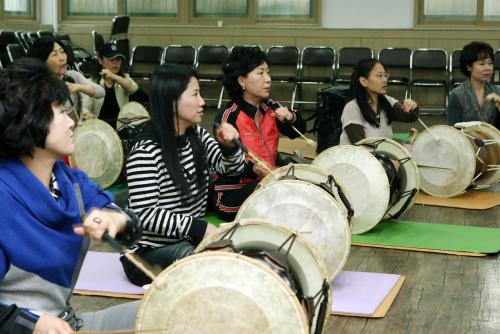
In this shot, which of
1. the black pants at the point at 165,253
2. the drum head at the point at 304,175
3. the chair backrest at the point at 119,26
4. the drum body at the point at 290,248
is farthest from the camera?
the chair backrest at the point at 119,26

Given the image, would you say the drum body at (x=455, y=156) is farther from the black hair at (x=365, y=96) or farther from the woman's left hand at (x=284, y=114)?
the woman's left hand at (x=284, y=114)

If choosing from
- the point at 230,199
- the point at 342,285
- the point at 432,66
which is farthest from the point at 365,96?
the point at 432,66

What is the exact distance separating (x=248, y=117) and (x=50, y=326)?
10.1 feet

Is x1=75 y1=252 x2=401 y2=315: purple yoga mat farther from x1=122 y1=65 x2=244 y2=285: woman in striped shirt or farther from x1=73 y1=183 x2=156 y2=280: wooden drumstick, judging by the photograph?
x1=73 y1=183 x2=156 y2=280: wooden drumstick

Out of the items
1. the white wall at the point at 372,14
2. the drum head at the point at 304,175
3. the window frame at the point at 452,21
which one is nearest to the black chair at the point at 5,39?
the white wall at the point at 372,14

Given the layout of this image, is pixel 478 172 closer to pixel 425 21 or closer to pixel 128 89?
pixel 128 89

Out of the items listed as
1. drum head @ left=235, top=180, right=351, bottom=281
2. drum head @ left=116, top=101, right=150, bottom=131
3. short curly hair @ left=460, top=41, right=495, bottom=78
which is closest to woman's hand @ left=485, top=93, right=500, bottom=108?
short curly hair @ left=460, top=41, right=495, bottom=78

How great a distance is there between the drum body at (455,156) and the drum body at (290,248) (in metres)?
3.28

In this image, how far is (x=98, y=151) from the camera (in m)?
5.58

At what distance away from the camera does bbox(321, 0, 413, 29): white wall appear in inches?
417

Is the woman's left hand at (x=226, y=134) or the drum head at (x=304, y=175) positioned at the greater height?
the woman's left hand at (x=226, y=134)

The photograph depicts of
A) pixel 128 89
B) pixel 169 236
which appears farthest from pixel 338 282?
pixel 128 89

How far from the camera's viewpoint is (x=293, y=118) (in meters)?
4.79

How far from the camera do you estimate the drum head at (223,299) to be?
6.16 feet
